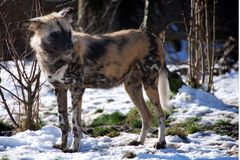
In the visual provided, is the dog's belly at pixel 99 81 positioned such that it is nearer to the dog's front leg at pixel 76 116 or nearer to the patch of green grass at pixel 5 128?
the dog's front leg at pixel 76 116

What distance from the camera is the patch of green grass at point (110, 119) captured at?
23.9 feet

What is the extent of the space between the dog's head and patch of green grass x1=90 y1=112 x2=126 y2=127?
2.16 metres

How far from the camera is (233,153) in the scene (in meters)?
5.48

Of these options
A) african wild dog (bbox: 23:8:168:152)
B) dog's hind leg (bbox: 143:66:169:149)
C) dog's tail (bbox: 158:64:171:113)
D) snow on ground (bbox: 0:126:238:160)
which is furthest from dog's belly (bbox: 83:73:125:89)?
snow on ground (bbox: 0:126:238:160)

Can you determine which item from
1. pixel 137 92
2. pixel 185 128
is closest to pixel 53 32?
pixel 137 92

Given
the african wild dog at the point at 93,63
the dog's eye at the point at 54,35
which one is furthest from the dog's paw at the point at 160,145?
the dog's eye at the point at 54,35

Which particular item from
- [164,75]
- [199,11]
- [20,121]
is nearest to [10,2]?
[20,121]

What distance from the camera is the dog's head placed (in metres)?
5.18

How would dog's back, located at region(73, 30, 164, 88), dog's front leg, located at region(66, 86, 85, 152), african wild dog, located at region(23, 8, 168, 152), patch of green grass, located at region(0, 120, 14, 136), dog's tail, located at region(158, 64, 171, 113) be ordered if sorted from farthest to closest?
1. patch of green grass, located at region(0, 120, 14, 136)
2. dog's tail, located at region(158, 64, 171, 113)
3. dog's back, located at region(73, 30, 164, 88)
4. dog's front leg, located at region(66, 86, 85, 152)
5. african wild dog, located at region(23, 8, 168, 152)

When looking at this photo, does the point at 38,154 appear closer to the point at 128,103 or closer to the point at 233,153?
the point at 233,153

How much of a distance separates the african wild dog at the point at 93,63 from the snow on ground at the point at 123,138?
0.23m

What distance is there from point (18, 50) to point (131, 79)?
4.17ft

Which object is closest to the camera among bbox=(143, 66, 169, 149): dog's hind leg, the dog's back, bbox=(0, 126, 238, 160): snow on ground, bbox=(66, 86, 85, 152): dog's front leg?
bbox=(0, 126, 238, 160): snow on ground

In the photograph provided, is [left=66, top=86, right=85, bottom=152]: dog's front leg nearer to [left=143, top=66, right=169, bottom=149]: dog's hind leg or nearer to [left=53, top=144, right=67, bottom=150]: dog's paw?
[left=53, top=144, right=67, bottom=150]: dog's paw
